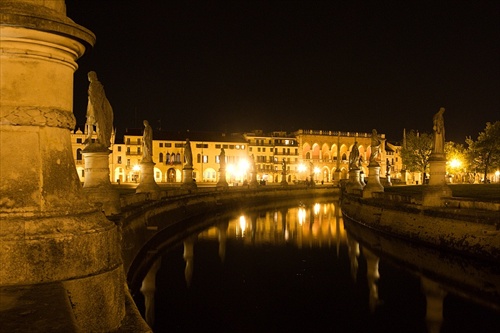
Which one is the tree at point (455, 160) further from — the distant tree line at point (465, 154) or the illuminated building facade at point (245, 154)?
the illuminated building facade at point (245, 154)

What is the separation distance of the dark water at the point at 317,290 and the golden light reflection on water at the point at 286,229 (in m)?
1.45

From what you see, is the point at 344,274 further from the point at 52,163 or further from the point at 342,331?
the point at 52,163

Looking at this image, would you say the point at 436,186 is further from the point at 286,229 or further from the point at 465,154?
the point at 465,154

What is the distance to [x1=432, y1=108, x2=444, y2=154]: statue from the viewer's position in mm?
23625

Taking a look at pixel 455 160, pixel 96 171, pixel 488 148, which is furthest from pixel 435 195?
pixel 455 160

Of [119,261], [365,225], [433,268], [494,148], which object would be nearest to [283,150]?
[494,148]

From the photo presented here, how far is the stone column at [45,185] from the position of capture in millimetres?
4473

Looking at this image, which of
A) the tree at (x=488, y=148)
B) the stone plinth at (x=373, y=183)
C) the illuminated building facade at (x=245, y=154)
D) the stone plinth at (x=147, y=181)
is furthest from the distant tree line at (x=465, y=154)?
the stone plinth at (x=147, y=181)

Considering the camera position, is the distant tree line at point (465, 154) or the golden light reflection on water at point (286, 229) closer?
the golden light reflection on water at point (286, 229)

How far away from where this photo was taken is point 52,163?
495cm

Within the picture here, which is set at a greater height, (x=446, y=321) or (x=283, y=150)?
(x=283, y=150)

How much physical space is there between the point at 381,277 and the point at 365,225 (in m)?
13.2

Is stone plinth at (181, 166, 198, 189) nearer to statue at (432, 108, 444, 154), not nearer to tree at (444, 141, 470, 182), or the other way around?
statue at (432, 108, 444, 154)


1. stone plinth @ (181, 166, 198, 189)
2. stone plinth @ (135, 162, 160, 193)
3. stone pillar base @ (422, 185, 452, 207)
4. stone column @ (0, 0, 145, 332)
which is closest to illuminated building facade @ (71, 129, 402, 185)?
stone plinth @ (181, 166, 198, 189)
